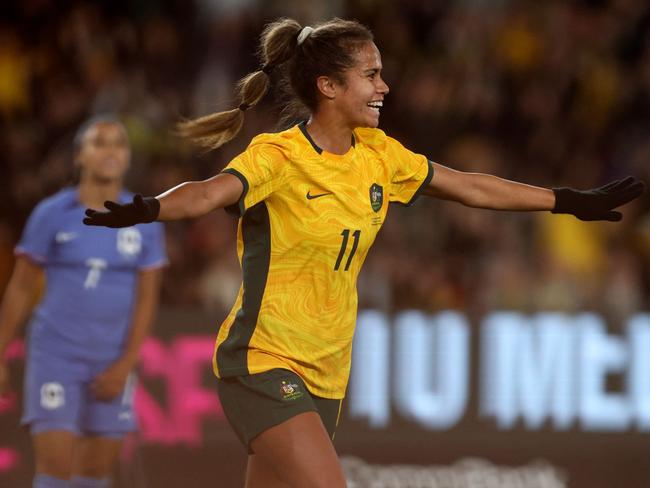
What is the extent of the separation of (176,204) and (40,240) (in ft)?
8.54

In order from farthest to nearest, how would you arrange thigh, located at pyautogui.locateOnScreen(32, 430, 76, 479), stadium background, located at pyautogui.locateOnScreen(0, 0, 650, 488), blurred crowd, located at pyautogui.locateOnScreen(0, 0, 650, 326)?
blurred crowd, located at pyautogui.locateOnScreen(0, 0, 650, 326) → stadium background, located at pyautogui.locateOnScreen(0, 0, 650, 488) → thigh, located at pyautogui.locateOnScreen(32, 430, 76, 479)

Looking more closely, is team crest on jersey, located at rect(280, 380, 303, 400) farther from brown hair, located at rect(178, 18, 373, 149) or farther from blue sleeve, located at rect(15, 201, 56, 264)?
blue sleeve, located at rect(15, 201, 56, 264)

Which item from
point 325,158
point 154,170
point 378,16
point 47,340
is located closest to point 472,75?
point 378,16

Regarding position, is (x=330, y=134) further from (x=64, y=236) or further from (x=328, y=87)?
(x=64, y=236)

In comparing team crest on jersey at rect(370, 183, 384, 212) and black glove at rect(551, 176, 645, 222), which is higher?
black glove at rect(551, 176, 645, 222)

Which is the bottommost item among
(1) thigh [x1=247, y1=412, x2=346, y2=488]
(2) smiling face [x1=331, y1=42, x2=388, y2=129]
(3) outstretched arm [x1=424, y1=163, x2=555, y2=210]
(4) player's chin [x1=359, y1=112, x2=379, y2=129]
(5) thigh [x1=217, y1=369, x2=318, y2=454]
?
(1) thigh [x1=247, y1=412, x2=346, y2=488]

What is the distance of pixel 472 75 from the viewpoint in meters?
11.6

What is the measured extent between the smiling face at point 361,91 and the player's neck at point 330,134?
2.1 inches

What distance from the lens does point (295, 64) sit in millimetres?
4926

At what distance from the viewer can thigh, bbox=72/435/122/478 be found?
21.7 ft

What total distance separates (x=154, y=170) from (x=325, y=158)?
19.0ft

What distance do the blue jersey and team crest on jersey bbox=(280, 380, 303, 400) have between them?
229 centimetres

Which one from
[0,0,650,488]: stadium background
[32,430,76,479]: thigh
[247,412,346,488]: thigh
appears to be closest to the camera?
[247,412,346,488]: thigh

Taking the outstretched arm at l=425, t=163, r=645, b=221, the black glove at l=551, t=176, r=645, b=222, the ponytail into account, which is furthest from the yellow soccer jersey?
the black glove at l=551, t=176, r=645, b=222
